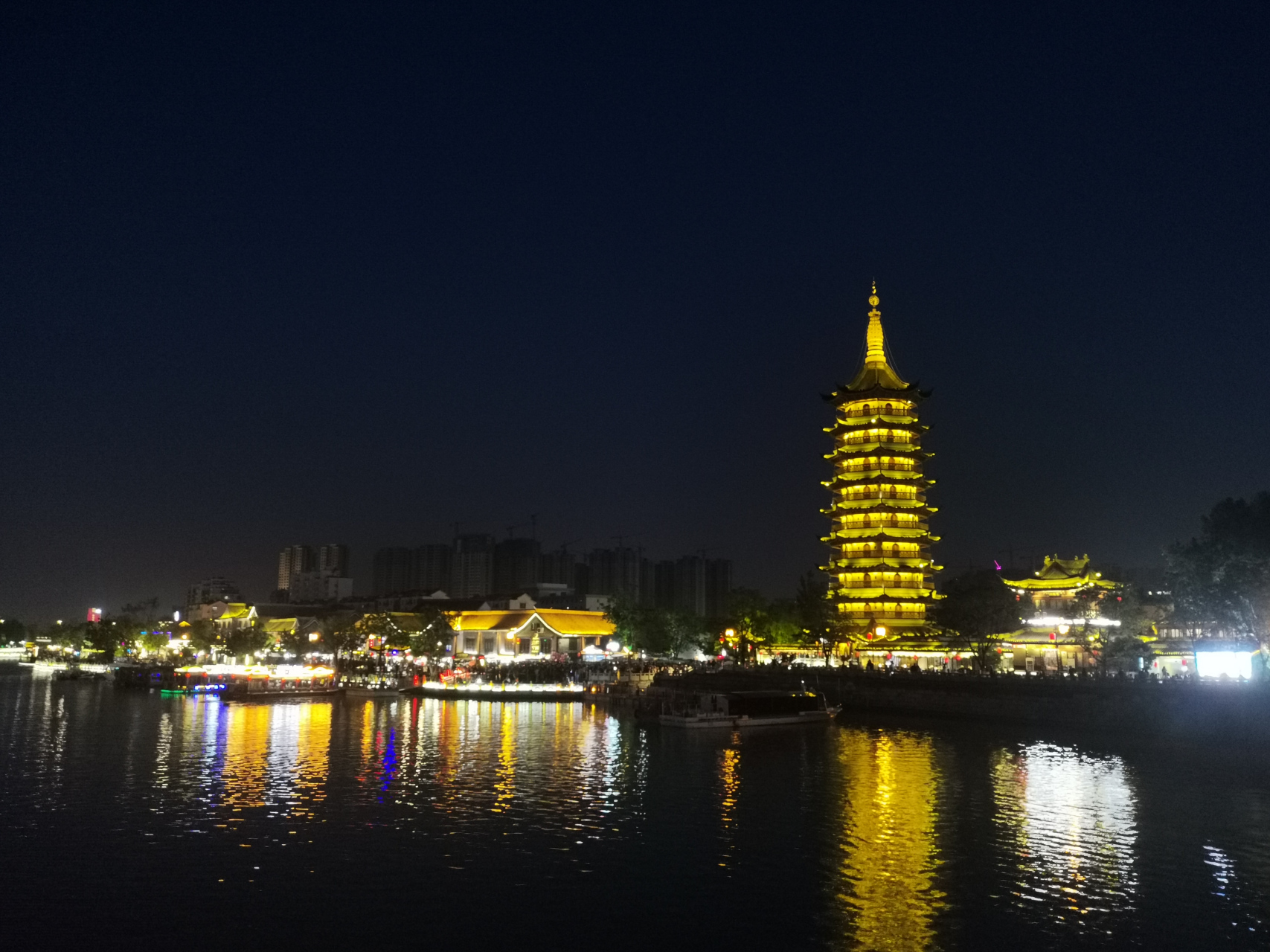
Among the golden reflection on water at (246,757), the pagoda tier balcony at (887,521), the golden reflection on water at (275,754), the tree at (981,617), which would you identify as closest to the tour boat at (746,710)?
the tree at (981,617)

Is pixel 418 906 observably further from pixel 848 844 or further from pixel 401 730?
pixel 401 730

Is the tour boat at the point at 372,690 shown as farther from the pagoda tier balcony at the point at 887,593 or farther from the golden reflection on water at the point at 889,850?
the golden reflection on water at the point at 889,850

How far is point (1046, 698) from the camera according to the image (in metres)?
59.8

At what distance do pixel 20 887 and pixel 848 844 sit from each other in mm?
22408

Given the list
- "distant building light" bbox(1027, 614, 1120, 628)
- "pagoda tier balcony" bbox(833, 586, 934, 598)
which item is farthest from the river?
"pagoda tier balcony" bbox(833, 586, 934, 598)

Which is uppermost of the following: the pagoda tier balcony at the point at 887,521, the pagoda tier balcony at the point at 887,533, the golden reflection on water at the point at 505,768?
the pagoda tier balcony at the point at 887,521

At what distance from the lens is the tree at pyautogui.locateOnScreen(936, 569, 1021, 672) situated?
83.4 metres

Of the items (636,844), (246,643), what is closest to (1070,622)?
(636,844)

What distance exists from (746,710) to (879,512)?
35.7m

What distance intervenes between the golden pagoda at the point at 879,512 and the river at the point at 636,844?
39.2m

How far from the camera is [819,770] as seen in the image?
44.3 meters

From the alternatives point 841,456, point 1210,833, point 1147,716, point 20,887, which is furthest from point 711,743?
point 841,456

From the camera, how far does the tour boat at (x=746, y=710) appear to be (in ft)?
206

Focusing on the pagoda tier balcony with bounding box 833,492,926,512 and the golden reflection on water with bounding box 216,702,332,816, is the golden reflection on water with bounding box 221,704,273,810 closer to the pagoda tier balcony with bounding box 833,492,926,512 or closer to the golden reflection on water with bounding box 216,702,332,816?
the golden reflection on water with bounding box 216,702,332,816
